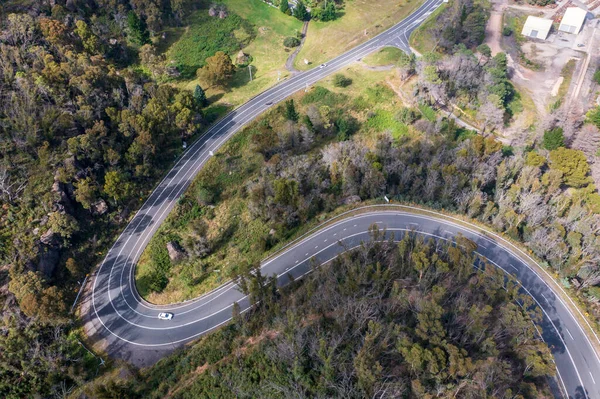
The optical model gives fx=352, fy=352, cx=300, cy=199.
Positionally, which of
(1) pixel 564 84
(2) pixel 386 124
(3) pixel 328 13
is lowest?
(2) pixel 386 124

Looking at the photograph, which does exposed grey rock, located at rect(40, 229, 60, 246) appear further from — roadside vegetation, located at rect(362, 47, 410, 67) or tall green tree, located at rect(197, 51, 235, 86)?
roadside vegetation, located at rect(362, 47, 410, 67)

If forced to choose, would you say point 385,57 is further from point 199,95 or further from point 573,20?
point 573,20

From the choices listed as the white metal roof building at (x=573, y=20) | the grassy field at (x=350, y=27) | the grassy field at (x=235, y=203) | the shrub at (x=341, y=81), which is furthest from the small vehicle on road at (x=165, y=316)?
the white metal roof building at (x=573, y=20)

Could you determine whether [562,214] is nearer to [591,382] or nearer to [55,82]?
[591,382]

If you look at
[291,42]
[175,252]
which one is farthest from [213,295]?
[291,42]

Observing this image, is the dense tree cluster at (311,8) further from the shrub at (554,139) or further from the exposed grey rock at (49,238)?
the exposed grey rock at (49,238)

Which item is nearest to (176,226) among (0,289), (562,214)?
(0,289)
